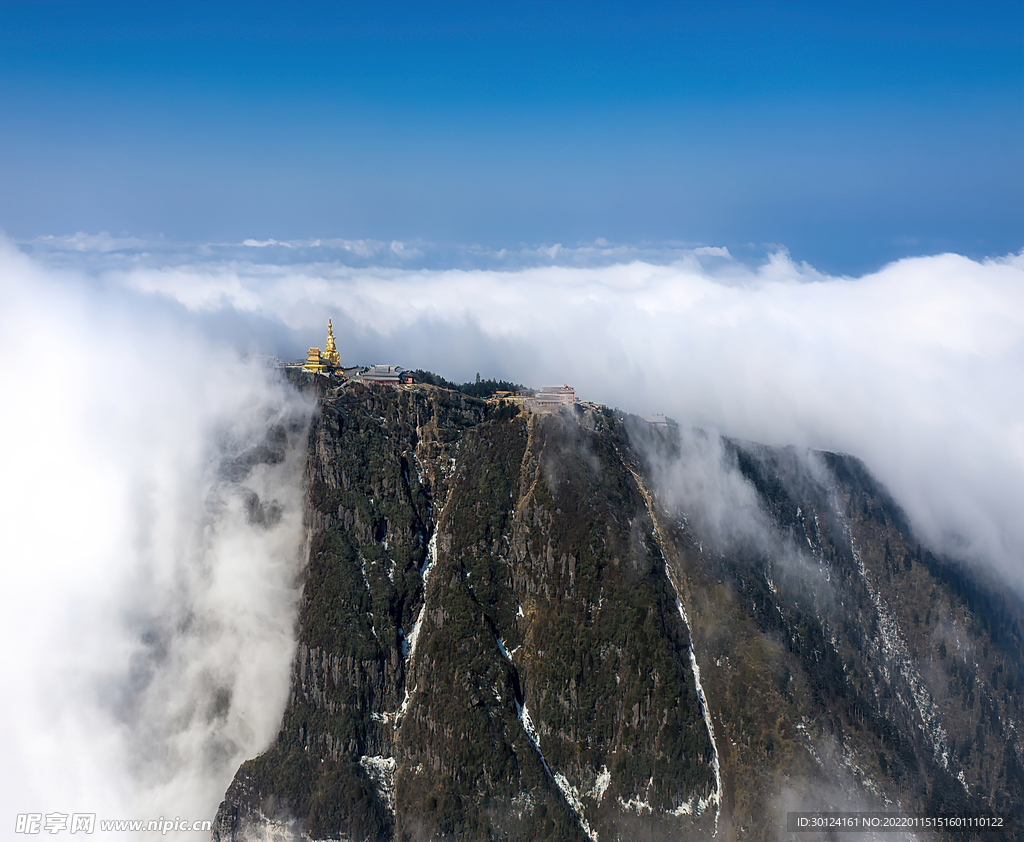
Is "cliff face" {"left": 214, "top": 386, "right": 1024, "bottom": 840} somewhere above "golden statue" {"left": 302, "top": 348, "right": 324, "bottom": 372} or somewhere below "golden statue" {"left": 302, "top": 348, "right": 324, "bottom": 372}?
below

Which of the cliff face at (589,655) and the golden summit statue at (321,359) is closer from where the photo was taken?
the cliff face at (589,655)

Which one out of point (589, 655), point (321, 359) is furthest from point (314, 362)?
point (589, 655)

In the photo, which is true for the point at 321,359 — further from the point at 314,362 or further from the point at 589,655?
the point at 589,655

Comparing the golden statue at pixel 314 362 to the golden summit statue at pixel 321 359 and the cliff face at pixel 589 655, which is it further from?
the cliff face at pixel 589 655

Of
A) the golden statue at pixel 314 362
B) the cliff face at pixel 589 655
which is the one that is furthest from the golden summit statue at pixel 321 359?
the cliff face at pixel 589 655

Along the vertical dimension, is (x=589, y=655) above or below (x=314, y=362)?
below

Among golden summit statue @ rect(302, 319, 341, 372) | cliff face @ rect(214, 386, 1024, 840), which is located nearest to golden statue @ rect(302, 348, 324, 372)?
golden summit statue @ rect(302, 319, 341, 372)

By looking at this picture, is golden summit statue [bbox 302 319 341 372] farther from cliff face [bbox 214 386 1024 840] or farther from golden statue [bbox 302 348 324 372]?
cliff face [bbox 214 386 1024 840]

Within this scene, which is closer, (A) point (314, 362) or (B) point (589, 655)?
(B) point (589, 655)

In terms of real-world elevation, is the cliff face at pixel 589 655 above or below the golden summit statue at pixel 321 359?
below

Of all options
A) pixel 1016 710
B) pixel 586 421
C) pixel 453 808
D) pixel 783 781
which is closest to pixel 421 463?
pixel 586 421
